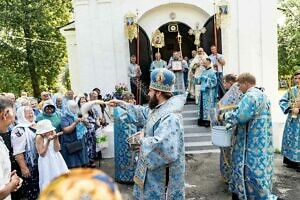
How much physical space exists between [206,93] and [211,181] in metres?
3.26

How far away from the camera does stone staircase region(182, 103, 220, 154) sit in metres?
9.01

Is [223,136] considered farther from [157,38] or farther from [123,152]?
[157,38]

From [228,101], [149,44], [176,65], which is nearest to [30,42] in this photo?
[149,44]

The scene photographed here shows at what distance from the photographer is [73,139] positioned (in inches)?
249

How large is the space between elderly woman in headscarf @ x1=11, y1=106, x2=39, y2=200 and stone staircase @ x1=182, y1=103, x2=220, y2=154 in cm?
444

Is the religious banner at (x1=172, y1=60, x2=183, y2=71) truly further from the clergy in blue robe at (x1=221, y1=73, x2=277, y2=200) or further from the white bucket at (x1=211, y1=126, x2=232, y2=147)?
the clergy in blue robe at (x1=221, y1=73, x2=277, y2=200)

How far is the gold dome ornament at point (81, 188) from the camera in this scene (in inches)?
39.9

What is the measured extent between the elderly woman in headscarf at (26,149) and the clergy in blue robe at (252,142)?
2.68 metres

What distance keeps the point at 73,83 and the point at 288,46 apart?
1903 centimetres

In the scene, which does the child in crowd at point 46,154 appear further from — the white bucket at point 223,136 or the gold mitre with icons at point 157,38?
the gold mitre with icons at point 157,38

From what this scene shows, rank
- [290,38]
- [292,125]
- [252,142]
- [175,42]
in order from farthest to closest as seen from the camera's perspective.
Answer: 1. [290,38]
2. [175,42]
3. [292,125]
4. [252,142]

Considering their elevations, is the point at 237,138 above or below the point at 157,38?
below

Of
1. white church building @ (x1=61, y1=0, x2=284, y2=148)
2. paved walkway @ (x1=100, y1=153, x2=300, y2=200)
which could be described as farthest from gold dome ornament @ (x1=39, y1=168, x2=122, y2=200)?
white church building @ (x1=61, y1=0, x2=284, y2=148)

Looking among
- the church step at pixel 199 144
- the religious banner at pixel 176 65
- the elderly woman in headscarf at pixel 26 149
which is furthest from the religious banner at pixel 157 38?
the elderly woman in headscarf at pixel 26 149
